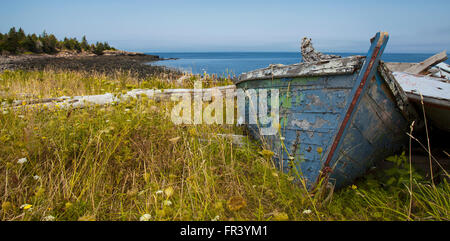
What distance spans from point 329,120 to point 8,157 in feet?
11.0

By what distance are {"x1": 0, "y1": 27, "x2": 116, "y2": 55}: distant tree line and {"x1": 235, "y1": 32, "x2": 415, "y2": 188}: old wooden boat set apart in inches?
1764

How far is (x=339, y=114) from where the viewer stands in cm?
266

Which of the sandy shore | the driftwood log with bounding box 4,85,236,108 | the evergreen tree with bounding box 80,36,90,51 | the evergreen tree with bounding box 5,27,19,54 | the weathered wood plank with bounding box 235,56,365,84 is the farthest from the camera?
the evergreen tree with bounding box 80,36,90,51

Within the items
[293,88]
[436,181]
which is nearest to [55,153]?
[293,88]

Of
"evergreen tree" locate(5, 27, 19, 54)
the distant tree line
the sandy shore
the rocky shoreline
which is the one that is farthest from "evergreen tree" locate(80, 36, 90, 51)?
the sandy shore

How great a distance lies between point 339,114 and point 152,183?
197 centimetres

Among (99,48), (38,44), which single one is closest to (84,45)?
(99,48)

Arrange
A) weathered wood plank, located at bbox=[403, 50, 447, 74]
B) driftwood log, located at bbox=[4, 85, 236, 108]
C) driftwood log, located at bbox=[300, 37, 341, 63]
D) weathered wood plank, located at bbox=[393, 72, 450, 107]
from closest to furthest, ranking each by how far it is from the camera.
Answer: weathered wood plank, located at bbox=[393, 72, 450, 107], driftwood log, located at bbox=[300, 37, 341, 63], driftwood log, located at bbox=[4, 85, 236, 108], weathered wood plank, located at bbox=[403, 50, 447, 74]

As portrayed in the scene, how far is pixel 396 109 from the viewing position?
2.99 metres

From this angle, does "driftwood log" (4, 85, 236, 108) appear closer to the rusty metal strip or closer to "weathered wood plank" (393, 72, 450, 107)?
the rusty metal strip

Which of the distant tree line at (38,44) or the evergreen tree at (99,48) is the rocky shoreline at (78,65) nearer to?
the distant tree line at (38,44)

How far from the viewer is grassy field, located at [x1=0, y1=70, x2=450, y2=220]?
2.35 m

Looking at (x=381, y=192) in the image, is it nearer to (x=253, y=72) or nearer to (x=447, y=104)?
(x=447, y=104)

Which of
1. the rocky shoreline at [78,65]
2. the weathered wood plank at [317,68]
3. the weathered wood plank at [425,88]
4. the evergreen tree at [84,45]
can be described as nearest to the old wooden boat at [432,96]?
the weathered wood plank at [425,88]
